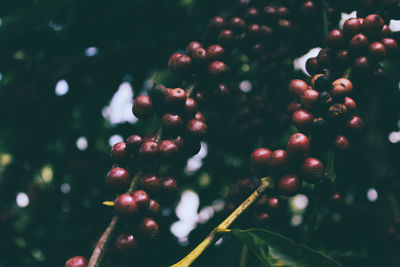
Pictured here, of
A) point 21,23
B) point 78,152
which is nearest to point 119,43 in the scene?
point 21,23

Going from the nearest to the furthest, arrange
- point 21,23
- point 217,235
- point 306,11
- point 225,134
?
point 217,235
point 306,11
point 21,23
point 225,134

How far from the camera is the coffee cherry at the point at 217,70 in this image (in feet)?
5.36

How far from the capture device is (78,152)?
3.42 meters

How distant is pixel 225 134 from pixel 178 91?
178 centimetres

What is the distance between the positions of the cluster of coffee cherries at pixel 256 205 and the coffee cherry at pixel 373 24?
907mm

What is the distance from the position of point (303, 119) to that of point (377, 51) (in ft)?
1.67

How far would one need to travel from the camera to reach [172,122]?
1.44 meters

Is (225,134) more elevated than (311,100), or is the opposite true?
(311,100)

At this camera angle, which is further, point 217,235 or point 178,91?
point 178,91

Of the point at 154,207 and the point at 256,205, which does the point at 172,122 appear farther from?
the point at 256,205

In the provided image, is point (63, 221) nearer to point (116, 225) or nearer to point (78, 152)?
point (78, 152)

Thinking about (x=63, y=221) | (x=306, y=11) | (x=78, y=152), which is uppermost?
(x=306, y=11)

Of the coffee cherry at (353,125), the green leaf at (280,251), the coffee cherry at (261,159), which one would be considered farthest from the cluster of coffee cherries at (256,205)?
the coffee cherry at (353,125)

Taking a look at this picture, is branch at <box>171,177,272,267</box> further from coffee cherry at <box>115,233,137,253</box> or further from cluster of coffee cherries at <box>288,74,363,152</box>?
cluster of coffee cherries at <box>288,74,363,152</box>
